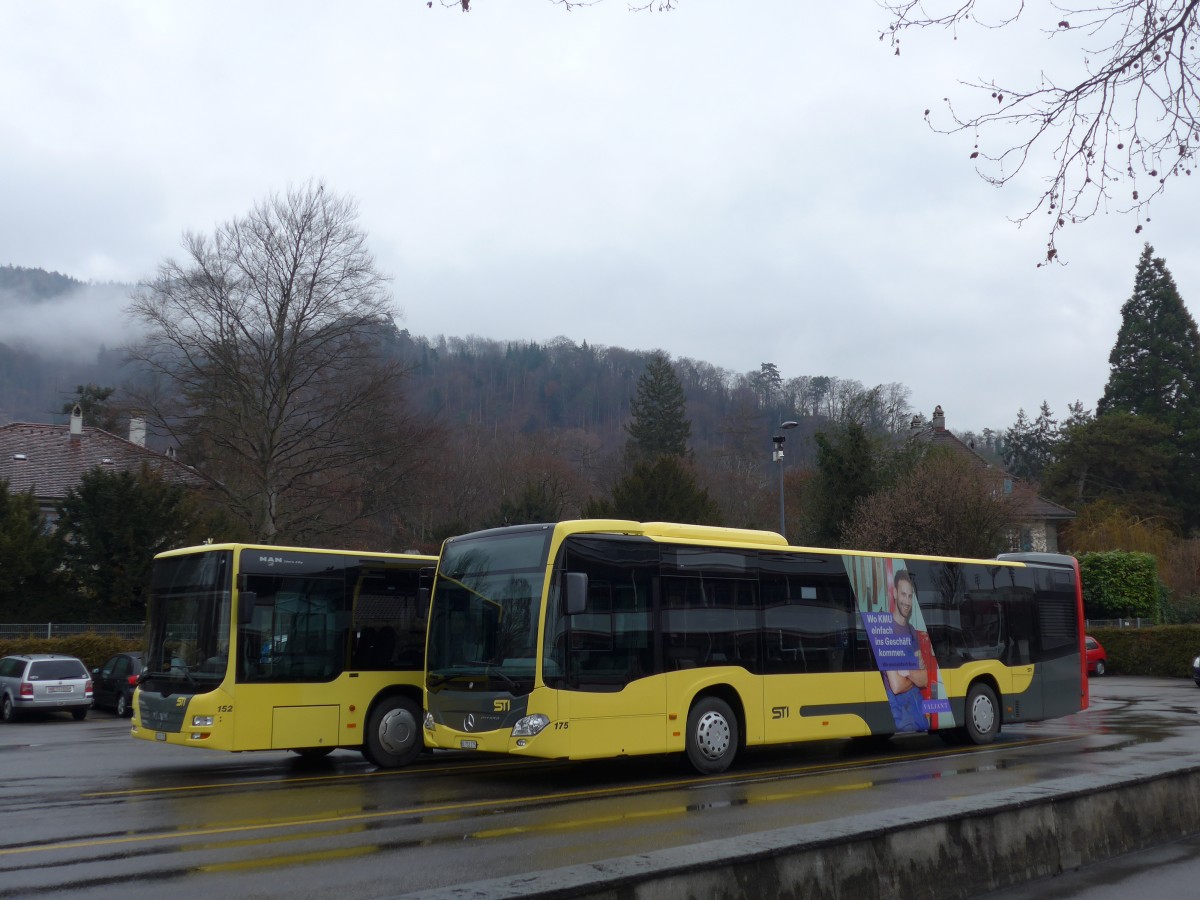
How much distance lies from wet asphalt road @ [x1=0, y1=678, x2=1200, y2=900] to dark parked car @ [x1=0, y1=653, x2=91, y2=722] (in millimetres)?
7565

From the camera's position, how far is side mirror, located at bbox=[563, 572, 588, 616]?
42.9 ft

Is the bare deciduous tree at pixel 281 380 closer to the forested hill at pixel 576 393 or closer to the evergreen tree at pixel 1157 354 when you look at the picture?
the forested hill at pixel 576 393

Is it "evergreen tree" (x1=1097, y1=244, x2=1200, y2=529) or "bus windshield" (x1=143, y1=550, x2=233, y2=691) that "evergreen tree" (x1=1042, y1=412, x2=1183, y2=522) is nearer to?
"evergreen tree" (x1=1097, y1=244, x2=1200, y2=529)

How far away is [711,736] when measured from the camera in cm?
1448

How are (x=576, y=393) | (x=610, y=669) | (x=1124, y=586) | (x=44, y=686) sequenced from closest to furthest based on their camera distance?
1. (x=610, y=669)
2. (x=44, y=686)
3. (x=1124, y=586)
4. (x=576, y=393)

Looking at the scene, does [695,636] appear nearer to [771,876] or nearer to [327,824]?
[327,824]

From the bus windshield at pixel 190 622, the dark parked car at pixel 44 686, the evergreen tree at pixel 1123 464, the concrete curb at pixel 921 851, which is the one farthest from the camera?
the evergreen tree at pixel 1123 464

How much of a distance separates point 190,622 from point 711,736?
22.3 ft

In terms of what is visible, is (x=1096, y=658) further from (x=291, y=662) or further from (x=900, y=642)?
(x=291, y=662)

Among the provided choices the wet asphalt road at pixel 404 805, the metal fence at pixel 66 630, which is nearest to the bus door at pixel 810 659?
the wet asphalt road at pixel 404 805

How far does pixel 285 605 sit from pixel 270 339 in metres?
Answer: 27.2

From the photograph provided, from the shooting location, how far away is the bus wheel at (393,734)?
606 inches

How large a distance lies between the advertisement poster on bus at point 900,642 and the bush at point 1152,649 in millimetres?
25800

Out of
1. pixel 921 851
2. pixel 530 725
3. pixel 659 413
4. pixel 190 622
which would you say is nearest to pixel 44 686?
pixel 190 622
